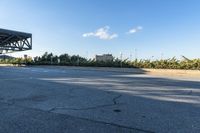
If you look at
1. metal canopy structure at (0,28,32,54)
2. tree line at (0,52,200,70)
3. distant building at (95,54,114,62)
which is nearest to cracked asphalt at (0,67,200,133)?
tree line at (0,52,200,70)

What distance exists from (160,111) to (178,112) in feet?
1.29

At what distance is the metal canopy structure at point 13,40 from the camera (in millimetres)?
44594

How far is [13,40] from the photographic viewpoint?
49125 millimetres

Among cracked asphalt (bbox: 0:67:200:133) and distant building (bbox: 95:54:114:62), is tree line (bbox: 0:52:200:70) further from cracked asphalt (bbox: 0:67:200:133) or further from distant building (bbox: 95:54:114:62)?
cracked asphalt (bbox: 0:67:200:133)

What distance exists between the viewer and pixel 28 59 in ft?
147

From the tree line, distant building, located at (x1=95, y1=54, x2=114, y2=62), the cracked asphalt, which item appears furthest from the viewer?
distant building, located at (x1=95, y1=54, x2=114, y2=62)

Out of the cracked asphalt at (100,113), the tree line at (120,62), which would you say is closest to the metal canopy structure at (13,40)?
the tree line at (120,62)

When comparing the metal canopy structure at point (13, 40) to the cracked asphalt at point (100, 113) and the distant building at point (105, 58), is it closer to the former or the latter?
the distant building at point (105, 58)

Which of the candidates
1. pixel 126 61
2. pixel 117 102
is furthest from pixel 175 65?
pixel 117 102

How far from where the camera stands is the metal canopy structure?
44.6 meters

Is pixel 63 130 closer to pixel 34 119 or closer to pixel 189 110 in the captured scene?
pixel 34 119

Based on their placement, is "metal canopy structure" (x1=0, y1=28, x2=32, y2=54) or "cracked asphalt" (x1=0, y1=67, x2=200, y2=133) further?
"metal canopy structure" (x1=0, y1=28, x2=32, y2=54)

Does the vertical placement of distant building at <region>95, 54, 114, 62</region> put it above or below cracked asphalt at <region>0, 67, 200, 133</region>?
above

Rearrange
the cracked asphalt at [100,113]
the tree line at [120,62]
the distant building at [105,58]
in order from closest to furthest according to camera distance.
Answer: the cracked asphalt at [100,113]
the tree line at [120,62]
the distant building at [105,58]
